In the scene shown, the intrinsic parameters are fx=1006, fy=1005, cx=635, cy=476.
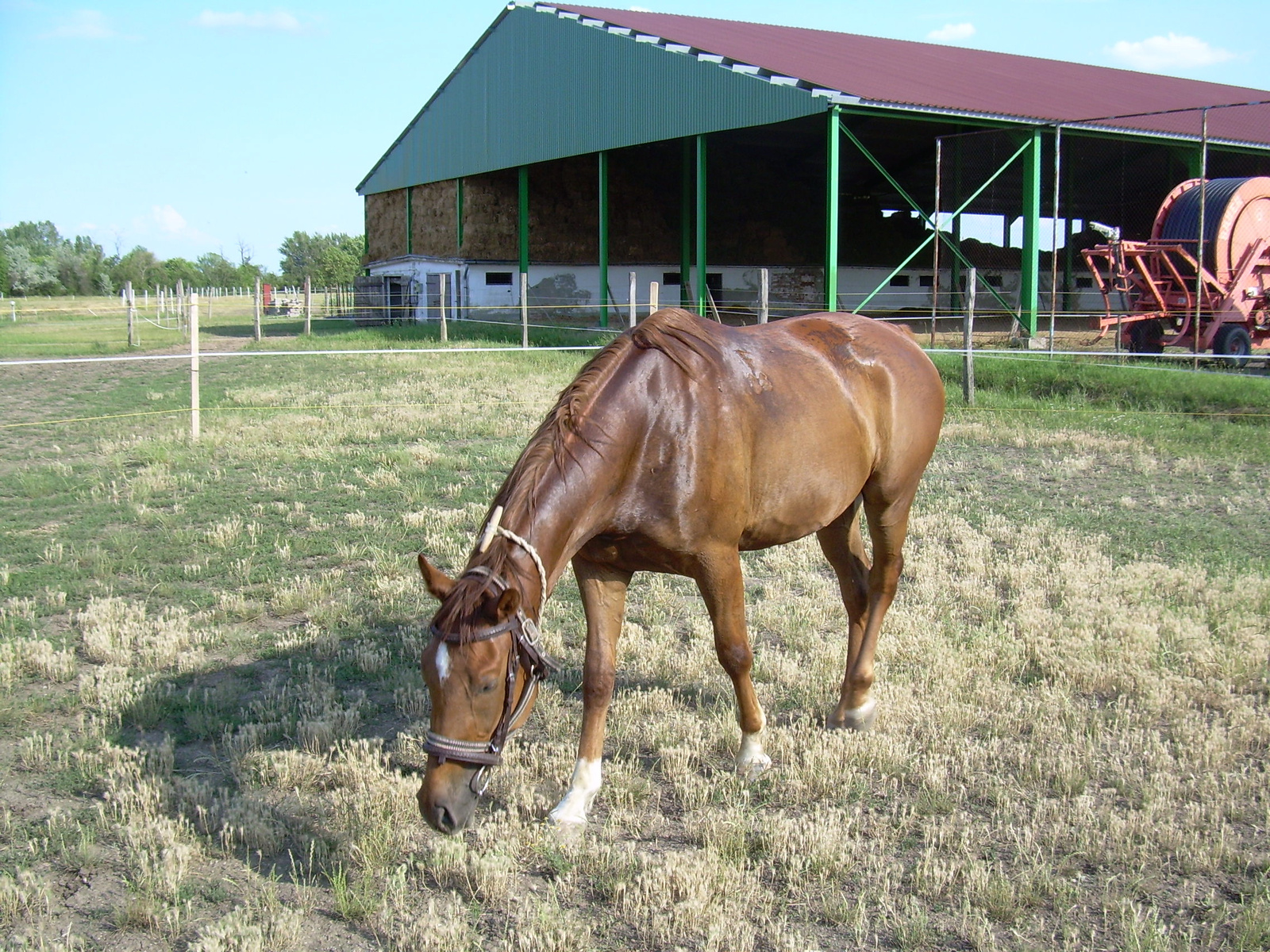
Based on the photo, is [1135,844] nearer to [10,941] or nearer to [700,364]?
[700,364]

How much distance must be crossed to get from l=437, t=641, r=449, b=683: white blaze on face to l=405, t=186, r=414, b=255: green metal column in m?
33.2

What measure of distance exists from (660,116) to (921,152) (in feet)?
35.4

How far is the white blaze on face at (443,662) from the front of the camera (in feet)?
9.29

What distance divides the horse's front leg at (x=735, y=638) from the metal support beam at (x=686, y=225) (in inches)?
767

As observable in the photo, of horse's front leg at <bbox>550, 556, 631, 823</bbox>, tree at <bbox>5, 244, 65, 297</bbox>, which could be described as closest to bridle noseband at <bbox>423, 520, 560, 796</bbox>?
horse's front leg at <bbox>550, 556, 631, 823</bbox>

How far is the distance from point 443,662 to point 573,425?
99 cm

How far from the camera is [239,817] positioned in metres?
3.68

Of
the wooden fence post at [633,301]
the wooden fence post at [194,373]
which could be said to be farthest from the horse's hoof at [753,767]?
the wooden fence post at [633,301]

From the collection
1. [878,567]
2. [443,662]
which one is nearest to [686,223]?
[878,567]

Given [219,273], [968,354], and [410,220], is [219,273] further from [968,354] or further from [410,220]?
[968,354]

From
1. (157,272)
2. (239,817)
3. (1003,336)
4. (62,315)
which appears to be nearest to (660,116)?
(1003,336)

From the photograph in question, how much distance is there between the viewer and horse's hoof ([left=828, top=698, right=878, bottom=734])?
4.51 m

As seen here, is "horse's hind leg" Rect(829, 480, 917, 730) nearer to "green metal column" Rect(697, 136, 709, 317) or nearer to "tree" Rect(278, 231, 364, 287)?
"green metal column" Rect(697, 136, 709, 317)

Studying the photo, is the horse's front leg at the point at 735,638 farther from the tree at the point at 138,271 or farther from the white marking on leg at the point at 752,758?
the tree at the point at 138,271
